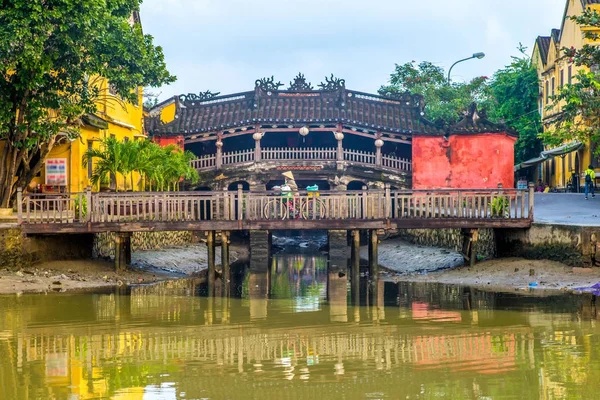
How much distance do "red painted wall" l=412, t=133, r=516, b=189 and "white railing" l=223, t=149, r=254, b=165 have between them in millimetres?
7152

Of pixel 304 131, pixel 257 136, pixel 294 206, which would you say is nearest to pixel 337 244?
pixel 294 206

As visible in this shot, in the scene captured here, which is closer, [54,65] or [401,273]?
[54,65]

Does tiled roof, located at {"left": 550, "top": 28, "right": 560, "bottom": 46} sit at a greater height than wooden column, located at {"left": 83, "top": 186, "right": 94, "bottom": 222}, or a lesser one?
greater

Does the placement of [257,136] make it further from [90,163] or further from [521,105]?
[521,105]

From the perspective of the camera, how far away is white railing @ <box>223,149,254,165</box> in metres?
43.6

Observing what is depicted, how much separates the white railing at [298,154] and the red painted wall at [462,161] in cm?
373

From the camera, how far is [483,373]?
1295cm

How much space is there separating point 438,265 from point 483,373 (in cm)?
1717

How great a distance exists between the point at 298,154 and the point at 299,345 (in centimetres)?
2879

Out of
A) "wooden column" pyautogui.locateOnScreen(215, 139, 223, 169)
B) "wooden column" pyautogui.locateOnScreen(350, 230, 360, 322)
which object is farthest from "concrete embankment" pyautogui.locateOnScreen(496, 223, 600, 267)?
"wooden column" pyautogui.locateOnScreen(215, 139, 223, 169)

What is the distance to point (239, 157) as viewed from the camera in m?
44.2

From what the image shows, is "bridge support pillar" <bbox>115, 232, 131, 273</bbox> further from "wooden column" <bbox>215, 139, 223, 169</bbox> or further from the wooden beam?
"wooden column" <bbox>215, 139, 223, 169</bbox>

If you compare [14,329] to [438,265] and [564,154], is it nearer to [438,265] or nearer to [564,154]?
[438,265]

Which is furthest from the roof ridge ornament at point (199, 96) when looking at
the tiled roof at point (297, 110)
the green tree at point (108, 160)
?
the green tree at point (108, 160)
